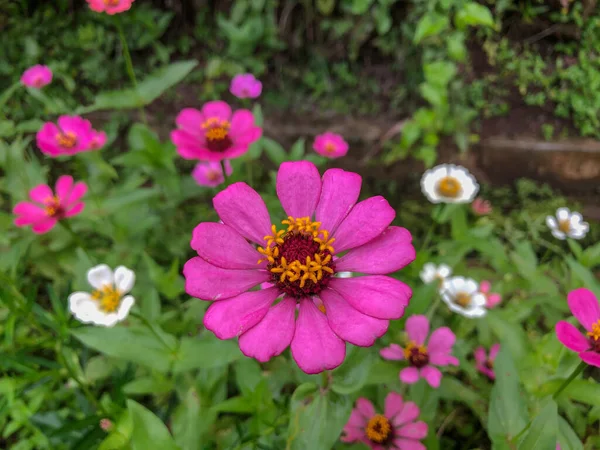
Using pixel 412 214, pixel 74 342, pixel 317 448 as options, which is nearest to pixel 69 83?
pixel 74 342

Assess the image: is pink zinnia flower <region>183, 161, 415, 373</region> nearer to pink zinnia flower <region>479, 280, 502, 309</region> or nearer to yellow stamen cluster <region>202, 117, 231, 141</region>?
yellow stamen cluster <region>202, 117, 231, 141</region>

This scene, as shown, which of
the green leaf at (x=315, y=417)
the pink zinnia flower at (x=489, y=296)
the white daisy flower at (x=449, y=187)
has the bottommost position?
the pink zinnia flower at (x=489, y=296)

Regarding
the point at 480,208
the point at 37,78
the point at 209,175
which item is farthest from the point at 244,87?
the point at 480,208

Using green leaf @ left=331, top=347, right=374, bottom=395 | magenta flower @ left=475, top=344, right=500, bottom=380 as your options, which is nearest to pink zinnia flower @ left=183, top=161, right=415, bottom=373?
green leaf @ left=331, top=347, right=374, bottom=395

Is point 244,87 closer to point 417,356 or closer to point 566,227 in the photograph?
point 417,356

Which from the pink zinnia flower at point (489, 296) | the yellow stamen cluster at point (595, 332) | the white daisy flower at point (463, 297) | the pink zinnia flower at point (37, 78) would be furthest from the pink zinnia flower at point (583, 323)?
the pink zinnia flower at point (37, 78)

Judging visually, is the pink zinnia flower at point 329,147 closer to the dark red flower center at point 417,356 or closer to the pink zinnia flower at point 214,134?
the pink zinnia flower at point 214,134
